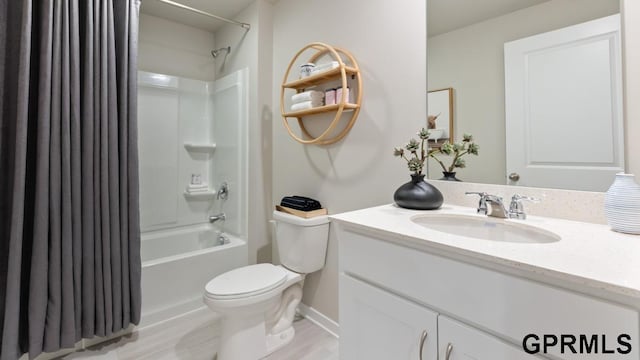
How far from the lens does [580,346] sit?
0.58 meters

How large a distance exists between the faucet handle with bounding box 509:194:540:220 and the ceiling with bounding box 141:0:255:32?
7.75 feet

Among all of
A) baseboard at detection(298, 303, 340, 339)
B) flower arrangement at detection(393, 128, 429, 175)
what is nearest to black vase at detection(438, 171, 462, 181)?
flower arrangement at detection(393, 128, 429, 175)

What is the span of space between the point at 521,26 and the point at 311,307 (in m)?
1.97

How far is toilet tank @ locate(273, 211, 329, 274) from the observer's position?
1.75 m

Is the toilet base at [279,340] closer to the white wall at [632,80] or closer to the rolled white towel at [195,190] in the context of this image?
the rolled white towel at [195,190]

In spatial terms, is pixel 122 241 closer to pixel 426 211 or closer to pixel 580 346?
pixel 426 211

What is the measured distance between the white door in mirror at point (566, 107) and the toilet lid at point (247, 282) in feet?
4.18

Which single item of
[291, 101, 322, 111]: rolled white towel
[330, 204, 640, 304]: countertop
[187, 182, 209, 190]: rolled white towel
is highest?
[291, 101, 322, 111]: rolled white towel

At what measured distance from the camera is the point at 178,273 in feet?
6.55

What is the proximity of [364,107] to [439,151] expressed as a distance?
1.70 ft

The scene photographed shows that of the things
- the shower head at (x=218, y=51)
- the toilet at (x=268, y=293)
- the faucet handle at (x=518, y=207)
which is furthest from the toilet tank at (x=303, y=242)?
the shower head at (x=218, y=51)

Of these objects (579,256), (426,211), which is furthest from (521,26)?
(579,256)

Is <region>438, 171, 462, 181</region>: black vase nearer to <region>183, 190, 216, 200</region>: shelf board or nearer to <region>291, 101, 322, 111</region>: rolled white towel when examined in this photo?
<region>291, 101, 322, 111</region>: rolled white towel

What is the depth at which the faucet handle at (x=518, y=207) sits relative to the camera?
1.03 meters
